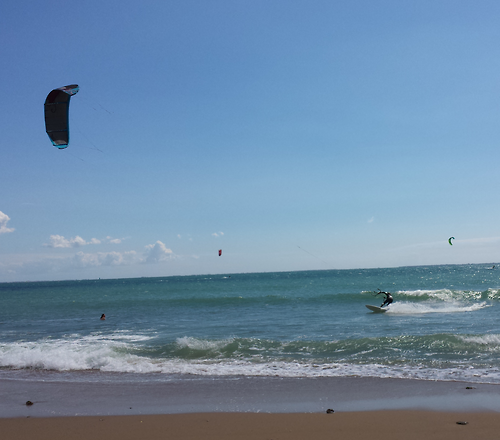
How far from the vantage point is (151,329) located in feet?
60.4

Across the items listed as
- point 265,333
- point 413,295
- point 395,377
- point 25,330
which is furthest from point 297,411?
point 413,295

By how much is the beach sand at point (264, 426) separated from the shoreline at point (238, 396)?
280mm

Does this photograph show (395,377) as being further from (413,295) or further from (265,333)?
(413,295)

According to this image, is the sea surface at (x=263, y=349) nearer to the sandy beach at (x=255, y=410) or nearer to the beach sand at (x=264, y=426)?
the sandy beach at (x=255, y=410)

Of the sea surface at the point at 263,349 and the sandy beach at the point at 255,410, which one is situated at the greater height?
the sandy beach at the point at 255,410

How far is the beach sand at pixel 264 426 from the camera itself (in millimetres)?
5793

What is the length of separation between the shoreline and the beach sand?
280 mm

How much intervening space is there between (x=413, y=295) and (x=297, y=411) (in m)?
30.8

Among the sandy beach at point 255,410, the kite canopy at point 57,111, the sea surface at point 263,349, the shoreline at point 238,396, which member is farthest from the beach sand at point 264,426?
the kite canopy at point 57,111

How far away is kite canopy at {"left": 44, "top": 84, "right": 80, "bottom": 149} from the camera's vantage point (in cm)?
1072

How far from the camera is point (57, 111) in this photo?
35.4ft

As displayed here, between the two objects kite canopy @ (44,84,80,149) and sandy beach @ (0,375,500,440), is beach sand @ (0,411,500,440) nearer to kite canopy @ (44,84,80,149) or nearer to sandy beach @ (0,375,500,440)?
sandy beach @ (0,375,500,440)

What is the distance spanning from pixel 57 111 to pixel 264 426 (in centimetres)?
938

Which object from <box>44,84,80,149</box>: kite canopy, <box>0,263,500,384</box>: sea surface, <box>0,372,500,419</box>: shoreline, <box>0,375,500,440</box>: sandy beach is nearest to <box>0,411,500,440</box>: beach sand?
<box>0,375,500,440</box>: sandy beach
